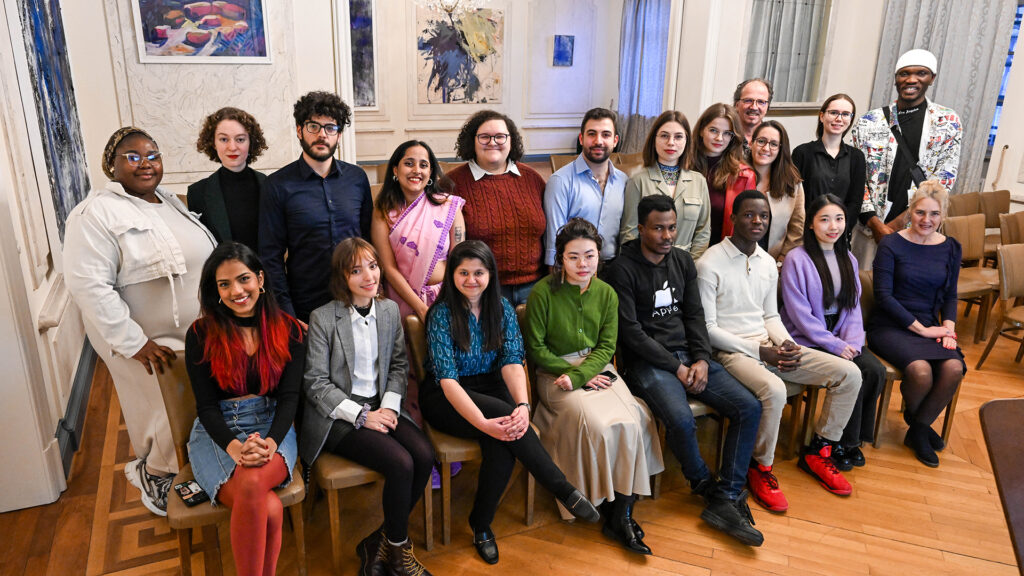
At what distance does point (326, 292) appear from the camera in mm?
2623

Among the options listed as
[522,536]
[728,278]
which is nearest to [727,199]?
[728,278]

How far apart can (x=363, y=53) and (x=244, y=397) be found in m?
4.93

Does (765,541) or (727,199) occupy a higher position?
(727,199)

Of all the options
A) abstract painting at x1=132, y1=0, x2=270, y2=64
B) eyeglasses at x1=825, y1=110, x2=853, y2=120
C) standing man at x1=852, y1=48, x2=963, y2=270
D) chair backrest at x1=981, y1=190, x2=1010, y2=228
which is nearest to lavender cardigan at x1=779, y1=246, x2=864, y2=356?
eyeglasses at x1=825, y1=110, x2=853, y2=120

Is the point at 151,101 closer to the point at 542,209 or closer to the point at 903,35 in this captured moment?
the point at 542,209

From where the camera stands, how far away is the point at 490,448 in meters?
2.35

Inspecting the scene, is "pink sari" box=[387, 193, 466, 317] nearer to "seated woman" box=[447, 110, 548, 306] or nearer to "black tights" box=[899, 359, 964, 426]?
"seated woman" box=[447, 110, 548, 306]

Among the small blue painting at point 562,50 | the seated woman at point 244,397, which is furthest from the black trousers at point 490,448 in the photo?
the small blue painting at point 562,50

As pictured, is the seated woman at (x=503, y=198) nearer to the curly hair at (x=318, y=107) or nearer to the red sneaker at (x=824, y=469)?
the curly hair at (x=318, y=107)

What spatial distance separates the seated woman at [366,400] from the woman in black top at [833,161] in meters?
2.31

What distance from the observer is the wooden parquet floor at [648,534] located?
2379 millimetres

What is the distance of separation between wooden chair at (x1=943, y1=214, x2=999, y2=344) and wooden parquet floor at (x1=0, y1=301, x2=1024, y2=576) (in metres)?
1.70

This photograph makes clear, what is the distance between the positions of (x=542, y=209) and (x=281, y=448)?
144 cm

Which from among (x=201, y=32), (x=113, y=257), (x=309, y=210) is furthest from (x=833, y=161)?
(x=201, y=32)
